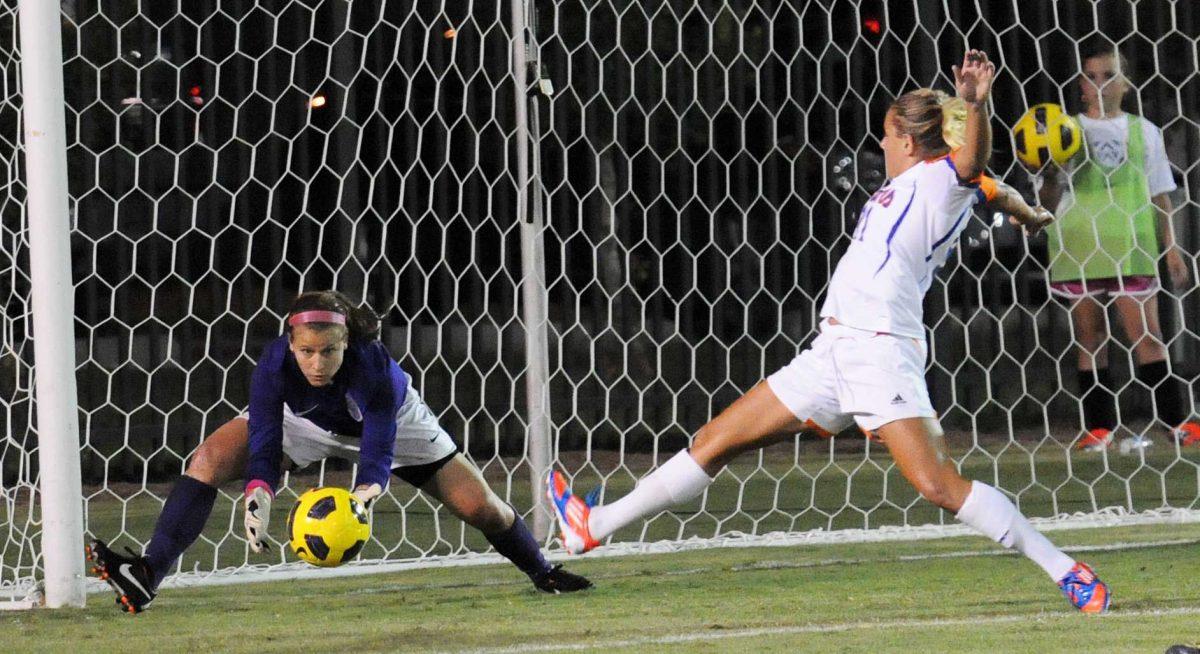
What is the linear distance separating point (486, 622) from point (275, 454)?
0.79 meters

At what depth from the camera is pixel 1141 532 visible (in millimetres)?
6336

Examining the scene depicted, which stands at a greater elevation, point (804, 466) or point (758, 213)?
point (758, 213)

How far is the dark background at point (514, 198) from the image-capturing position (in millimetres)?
8758

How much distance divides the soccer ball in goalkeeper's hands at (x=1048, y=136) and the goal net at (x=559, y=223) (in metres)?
0.53

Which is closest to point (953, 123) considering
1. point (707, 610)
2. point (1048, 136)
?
point (707, 610)

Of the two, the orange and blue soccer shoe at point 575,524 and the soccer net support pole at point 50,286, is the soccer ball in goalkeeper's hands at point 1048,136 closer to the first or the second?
the orange and blue soccer shoe at point 575,524

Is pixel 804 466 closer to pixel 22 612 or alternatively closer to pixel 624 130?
pixel 624 130

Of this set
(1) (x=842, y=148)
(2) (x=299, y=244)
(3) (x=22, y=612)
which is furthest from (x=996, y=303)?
(3) (x=22, y=612)

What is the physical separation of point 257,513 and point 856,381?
1620 mm

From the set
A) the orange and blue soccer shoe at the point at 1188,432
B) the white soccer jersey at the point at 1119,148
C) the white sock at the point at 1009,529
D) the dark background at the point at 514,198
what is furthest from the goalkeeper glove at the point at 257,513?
the orange and blue soccer shoe at the point at 1188,432

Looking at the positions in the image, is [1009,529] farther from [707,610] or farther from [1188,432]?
[1188,432]

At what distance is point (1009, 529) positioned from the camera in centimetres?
449

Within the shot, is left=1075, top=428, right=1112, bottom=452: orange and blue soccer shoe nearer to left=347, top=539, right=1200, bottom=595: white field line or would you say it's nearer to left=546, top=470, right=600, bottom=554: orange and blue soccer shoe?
left=347, top=539, right=1200, bottom=595: white field line

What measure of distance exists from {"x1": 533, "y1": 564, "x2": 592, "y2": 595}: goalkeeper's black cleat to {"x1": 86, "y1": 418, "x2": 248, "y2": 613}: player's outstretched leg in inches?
37.7
